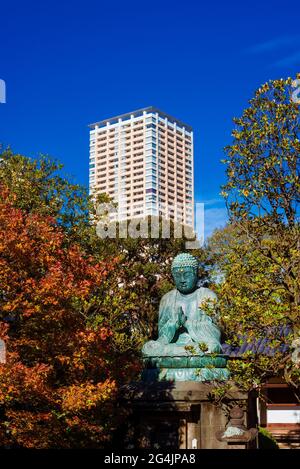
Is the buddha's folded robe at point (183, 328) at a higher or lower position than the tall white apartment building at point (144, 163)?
lower

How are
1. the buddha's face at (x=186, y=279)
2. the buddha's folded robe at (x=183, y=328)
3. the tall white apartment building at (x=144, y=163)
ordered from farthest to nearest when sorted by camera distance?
the tall white apartment building at (x=144, y=163) → the buddha's face at (x=186, y=279) → the buddha's folded robe at (x=183, y=328)

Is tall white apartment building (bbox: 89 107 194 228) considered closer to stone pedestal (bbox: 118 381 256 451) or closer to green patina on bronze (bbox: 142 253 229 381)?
green patina on bronze (bbox: 142 253 229 381)

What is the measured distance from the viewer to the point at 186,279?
605 inches

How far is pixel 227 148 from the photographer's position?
1287 cm

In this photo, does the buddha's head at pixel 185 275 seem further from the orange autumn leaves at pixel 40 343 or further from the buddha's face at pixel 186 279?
the orange autumn leaves at pixel 40 343

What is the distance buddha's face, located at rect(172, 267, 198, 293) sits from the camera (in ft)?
50.4

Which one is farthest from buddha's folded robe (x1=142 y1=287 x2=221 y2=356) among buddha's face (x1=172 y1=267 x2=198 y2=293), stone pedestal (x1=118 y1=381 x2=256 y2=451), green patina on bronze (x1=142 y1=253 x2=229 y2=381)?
stone pedestal (x1=118 y1=381 x2=256 y2=451)

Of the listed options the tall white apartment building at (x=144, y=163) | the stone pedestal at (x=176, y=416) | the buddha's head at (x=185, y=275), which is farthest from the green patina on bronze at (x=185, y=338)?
the tall white apartment building at (x=144, y=163)

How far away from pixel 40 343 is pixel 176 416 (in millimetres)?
3546

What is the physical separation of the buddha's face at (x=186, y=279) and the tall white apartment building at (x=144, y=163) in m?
66.6

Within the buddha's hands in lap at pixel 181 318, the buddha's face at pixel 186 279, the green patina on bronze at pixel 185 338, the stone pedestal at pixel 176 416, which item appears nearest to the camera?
the stone pedestal at pixel 176 416

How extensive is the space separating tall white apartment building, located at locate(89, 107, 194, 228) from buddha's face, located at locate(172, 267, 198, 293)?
6662 centimetres

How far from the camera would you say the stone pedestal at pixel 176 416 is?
12.2m
